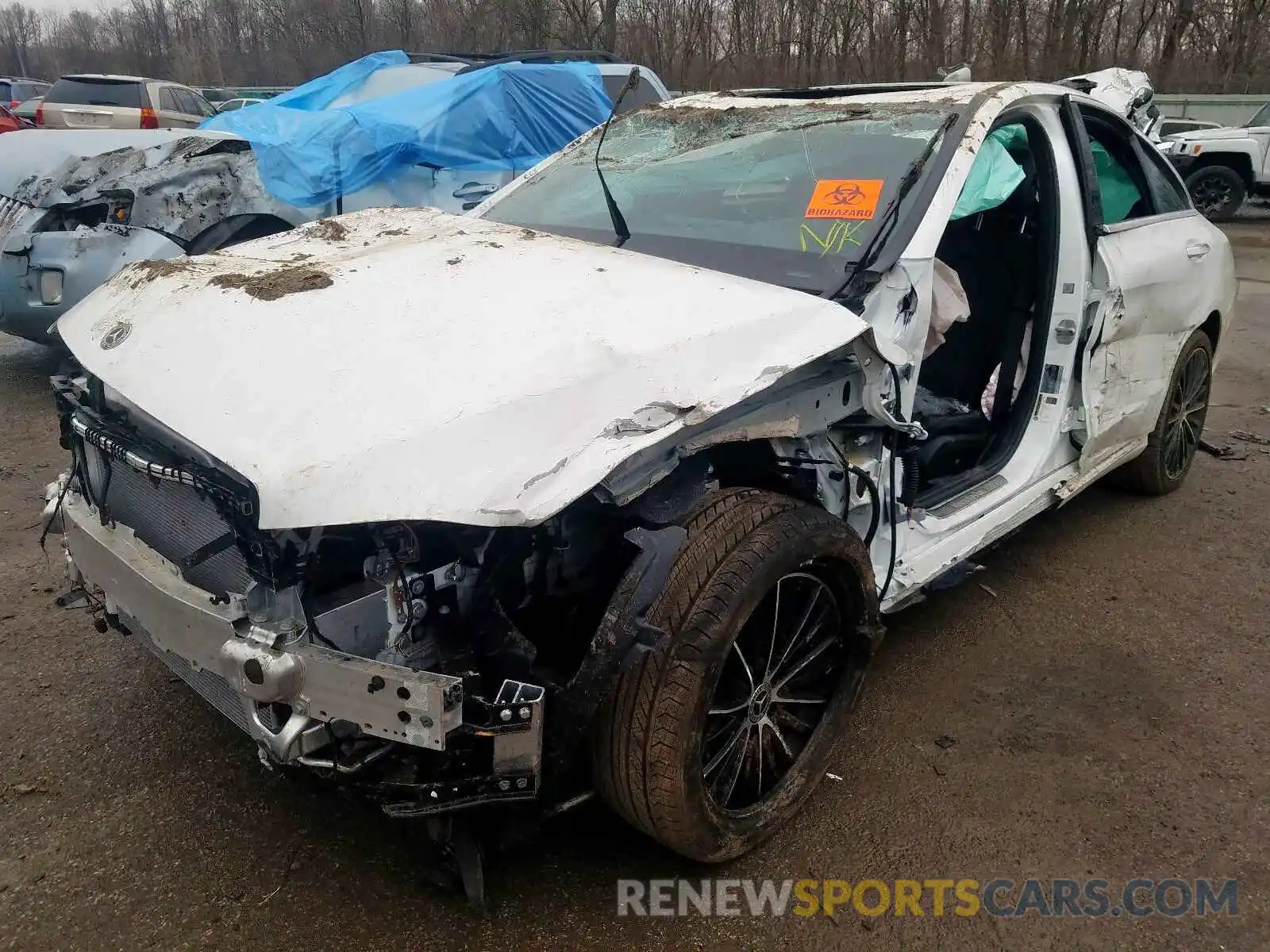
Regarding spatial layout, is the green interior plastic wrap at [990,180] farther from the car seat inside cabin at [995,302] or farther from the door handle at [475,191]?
the door handle at [475,191]

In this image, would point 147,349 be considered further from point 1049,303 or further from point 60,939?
point 1049,303

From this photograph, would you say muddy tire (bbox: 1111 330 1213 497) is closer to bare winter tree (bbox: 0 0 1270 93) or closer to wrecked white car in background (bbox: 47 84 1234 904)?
wrecked white car in background (bbox: 47 84 1234 904)

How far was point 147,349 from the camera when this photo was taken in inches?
85.6

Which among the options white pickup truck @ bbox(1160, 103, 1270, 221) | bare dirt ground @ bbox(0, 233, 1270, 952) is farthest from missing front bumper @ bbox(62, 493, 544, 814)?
white pickup truck @ bbox(1160, 103, 1270, 221)

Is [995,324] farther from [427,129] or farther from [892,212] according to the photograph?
[427,129]

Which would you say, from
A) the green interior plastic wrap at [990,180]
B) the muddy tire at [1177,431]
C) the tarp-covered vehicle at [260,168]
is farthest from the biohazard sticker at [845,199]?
the tarp-covered vehicle at [260,168]

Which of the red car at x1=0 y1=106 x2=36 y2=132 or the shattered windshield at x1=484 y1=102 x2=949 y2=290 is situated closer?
the shattered windshield at x1=484 y1=102 x2=949 y2=290

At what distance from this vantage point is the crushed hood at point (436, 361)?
5.59 feet

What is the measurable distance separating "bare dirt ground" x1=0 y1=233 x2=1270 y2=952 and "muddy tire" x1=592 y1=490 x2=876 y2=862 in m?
0.18

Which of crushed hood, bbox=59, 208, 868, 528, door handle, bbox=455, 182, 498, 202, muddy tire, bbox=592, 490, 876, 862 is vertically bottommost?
muddy tire, bbox=592, 490, 876, 862

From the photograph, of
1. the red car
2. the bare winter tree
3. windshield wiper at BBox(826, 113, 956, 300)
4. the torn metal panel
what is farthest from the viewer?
the bare winter tree

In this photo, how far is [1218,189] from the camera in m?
14.0

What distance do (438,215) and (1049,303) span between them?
2207mm

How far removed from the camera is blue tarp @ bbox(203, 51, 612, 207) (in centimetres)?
635
